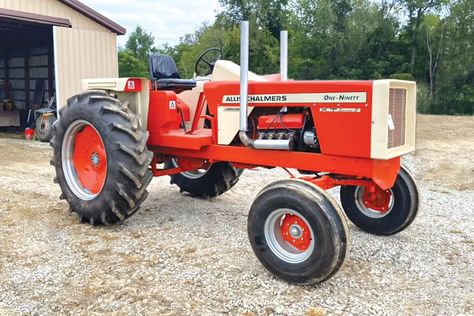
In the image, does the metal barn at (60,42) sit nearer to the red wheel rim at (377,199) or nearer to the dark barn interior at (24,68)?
the dark barn interior at (24,68)

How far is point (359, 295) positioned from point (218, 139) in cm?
179

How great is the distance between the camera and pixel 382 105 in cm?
353

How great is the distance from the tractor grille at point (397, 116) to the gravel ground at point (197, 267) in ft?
3.18

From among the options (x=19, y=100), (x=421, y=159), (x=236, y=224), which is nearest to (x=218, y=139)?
(x=236, y=224)

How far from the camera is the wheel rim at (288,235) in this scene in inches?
141

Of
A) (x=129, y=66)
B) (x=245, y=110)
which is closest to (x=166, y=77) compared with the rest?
(x=245, y=110)

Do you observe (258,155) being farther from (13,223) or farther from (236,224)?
(13,223)

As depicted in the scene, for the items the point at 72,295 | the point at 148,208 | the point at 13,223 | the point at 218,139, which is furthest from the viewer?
the point at 148,208

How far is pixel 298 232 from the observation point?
362 cm

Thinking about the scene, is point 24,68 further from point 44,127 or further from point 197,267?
point 197,267

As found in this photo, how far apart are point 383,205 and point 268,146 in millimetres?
1354

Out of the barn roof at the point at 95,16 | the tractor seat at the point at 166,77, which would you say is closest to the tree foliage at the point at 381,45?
the barn roof at the point at 95,16

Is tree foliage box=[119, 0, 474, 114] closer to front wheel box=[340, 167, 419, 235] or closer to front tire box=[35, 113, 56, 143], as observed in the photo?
front tire box=[35, 113, 56, 143]

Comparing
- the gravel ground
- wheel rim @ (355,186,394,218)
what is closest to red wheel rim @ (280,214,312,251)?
the gravel ground
